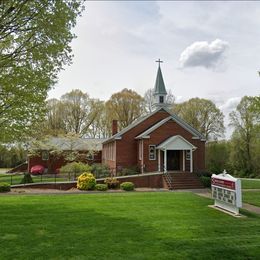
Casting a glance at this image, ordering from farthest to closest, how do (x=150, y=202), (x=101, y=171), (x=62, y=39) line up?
1. (x=101, y=171)
2. (x=150, y=202)
3. (x=62, y=39)

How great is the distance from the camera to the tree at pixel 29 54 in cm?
1162

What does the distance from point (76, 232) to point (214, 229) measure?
4376 millimetres

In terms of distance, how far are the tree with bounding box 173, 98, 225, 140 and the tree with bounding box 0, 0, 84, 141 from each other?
41.1m

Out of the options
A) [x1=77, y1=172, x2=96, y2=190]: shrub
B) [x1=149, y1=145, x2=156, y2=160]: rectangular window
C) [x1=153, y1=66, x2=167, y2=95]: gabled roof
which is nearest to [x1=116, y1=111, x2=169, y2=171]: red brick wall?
[x1=149, y1=145, x2=156, y2=160]: rectangular window

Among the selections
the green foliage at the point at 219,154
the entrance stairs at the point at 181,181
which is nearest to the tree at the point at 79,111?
the green foliage at the point at 219,154

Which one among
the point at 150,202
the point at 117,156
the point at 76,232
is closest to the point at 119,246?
the point at 76,232

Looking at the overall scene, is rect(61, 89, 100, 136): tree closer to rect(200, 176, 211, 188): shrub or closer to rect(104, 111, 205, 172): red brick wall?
rect(104, 111, 205, 172): red brick wall

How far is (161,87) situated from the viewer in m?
38.4

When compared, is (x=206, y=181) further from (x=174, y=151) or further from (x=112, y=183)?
(x=112, y=183)

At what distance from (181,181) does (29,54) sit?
18.2 m

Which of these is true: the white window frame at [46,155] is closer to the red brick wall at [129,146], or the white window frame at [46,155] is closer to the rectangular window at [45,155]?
the rectangular window at [45,155]

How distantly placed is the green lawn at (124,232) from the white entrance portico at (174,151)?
15.9 m

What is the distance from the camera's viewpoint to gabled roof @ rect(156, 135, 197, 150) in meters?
31.1

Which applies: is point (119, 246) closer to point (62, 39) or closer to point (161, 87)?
point (62, 39)
